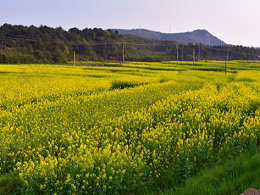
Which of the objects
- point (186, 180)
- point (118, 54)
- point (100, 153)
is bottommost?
point (186, 180)

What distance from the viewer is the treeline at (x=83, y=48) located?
69.5 metres

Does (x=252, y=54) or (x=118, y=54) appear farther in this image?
(x=252, y=54)

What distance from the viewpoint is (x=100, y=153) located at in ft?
14.5

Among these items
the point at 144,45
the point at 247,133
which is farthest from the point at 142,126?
the point at 144,45

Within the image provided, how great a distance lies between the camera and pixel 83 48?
3656 inches

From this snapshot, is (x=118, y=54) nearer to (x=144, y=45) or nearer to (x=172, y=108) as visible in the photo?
(x=144, y=45)

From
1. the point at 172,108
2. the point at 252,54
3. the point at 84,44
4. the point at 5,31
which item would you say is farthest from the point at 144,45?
the point at 172,108

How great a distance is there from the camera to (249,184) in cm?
444

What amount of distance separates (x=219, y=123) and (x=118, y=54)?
94.2 meters

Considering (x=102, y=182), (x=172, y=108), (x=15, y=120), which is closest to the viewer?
(x=102, y=182)

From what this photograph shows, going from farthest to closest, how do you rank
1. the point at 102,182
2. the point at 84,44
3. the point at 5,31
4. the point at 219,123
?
the point at 84,44, the point at 5,31, the point at 219,123, the point at 102,182

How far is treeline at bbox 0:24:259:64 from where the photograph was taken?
69.5 metres

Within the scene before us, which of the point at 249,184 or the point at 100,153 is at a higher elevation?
the point at 100,153

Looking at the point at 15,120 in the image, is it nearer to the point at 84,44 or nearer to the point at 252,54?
the point at 84,44
